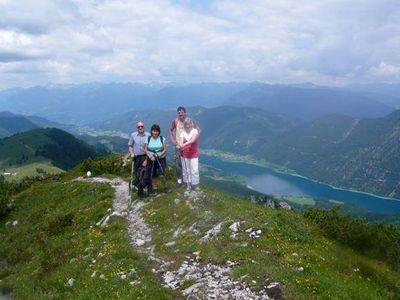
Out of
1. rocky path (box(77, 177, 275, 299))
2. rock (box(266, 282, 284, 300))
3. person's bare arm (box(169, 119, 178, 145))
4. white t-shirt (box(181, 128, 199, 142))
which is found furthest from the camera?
person's bare arm (box(169, 119, 178, 145))

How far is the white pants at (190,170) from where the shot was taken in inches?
1029

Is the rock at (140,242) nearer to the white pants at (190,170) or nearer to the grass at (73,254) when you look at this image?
the grass at (73,254)

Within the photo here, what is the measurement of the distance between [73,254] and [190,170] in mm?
8294

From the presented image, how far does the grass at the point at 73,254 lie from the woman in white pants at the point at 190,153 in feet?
15.8

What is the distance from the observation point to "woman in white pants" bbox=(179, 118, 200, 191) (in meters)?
25.5

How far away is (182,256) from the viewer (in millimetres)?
18438

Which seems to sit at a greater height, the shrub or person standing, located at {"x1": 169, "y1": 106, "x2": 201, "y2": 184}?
person standing, located at {"x1": 169, "y1": 106, "x2": 201, "y2": 184}

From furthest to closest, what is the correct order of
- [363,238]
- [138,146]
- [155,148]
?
1. [138,146]
2. [155,148]
3. [363,238]

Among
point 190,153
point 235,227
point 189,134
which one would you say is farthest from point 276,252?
point 189,134

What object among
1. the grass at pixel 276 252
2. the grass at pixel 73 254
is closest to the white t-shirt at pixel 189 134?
the grass at pixel 276 252

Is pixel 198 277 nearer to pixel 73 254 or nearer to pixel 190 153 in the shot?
pixel 73 254

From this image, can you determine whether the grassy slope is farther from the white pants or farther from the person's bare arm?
the person's bare arm

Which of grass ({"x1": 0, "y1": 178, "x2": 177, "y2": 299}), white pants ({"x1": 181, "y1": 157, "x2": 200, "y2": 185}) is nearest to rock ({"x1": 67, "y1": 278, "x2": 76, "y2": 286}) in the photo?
grass ({"x1": 0, "y1": 178, "x2": 177, "y2": 299})

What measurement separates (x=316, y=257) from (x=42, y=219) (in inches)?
848
